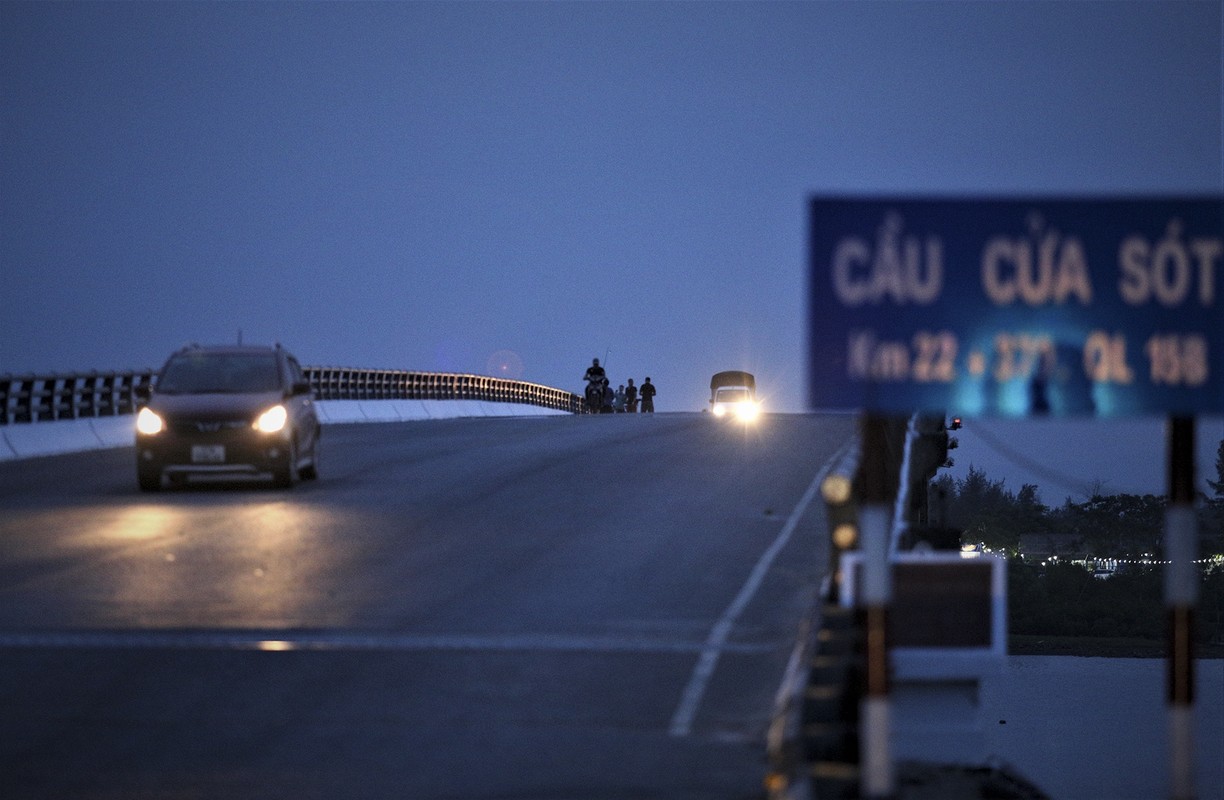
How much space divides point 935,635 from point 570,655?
399 cm

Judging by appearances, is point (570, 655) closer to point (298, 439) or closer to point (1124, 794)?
point (298, 439)

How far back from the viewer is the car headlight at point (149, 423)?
2523 cm

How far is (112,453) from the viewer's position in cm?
3503

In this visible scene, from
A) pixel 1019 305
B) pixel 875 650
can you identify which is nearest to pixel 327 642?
pixel 875 650

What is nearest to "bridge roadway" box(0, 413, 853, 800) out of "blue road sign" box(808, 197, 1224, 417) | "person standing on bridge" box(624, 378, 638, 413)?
"blue road sign" box(808, 197, 1224, 417)

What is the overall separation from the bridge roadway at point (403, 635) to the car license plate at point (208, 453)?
1.67 feet

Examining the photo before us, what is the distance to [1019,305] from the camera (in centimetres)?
722

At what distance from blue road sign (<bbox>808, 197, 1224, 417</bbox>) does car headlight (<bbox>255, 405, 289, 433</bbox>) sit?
18733 mm

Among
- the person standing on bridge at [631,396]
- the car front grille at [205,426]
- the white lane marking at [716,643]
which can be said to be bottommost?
the white lane marking at [716,643]

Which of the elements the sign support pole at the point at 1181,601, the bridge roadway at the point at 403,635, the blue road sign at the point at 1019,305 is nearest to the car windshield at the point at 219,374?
the bridge roadway at the point at 403,635

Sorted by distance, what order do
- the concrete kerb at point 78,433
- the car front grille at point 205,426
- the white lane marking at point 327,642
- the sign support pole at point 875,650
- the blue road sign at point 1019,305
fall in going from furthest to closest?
the concrete kerb at point 78,433, the car front grille at point 205,426, the white lane marking at point 327,642, the blue road sign at point 1019,305, the sign support pole at point 875,650

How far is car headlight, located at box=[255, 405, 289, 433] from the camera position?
25.1 meters

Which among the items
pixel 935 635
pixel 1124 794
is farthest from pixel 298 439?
pixel 1124 794

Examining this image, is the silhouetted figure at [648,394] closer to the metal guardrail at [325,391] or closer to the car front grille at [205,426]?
the metal guardrail at [325,391]
